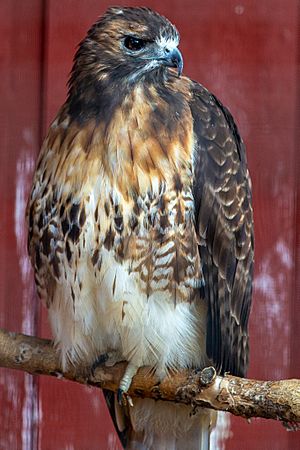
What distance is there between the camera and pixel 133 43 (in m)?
3.33

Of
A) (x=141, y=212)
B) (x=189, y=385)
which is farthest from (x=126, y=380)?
(x=141, y=212)

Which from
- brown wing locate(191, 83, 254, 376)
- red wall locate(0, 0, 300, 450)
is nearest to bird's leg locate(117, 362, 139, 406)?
brown wing locate(191, 83, 254, 376)

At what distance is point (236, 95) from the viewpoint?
4.10 m

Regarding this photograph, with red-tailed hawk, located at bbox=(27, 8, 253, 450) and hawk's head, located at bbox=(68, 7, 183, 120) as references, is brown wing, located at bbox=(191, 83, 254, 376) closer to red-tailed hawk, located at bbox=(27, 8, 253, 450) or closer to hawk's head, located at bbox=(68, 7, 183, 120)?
red-tailed hawk, located at bbox=(27, 8, 253, 450)

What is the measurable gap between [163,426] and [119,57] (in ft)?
3.67

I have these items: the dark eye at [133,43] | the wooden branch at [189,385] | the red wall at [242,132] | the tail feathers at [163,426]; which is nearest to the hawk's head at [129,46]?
the dark eye at [133,43]

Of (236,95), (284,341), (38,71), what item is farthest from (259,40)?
(284,341)

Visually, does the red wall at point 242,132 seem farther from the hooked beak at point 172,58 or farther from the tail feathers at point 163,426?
the hooked beak at point 172,58

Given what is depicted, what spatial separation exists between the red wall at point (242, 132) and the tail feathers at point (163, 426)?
14.7 inches

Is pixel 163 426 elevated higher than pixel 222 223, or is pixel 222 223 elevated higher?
pixel 222 223

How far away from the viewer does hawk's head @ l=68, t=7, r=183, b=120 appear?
10.7 ft

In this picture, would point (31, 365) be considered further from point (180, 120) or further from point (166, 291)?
point (180, 120)

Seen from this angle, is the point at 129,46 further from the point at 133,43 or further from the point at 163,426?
the point at 163,426

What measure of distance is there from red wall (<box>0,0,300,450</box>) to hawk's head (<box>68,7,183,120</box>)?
63 centimetres
